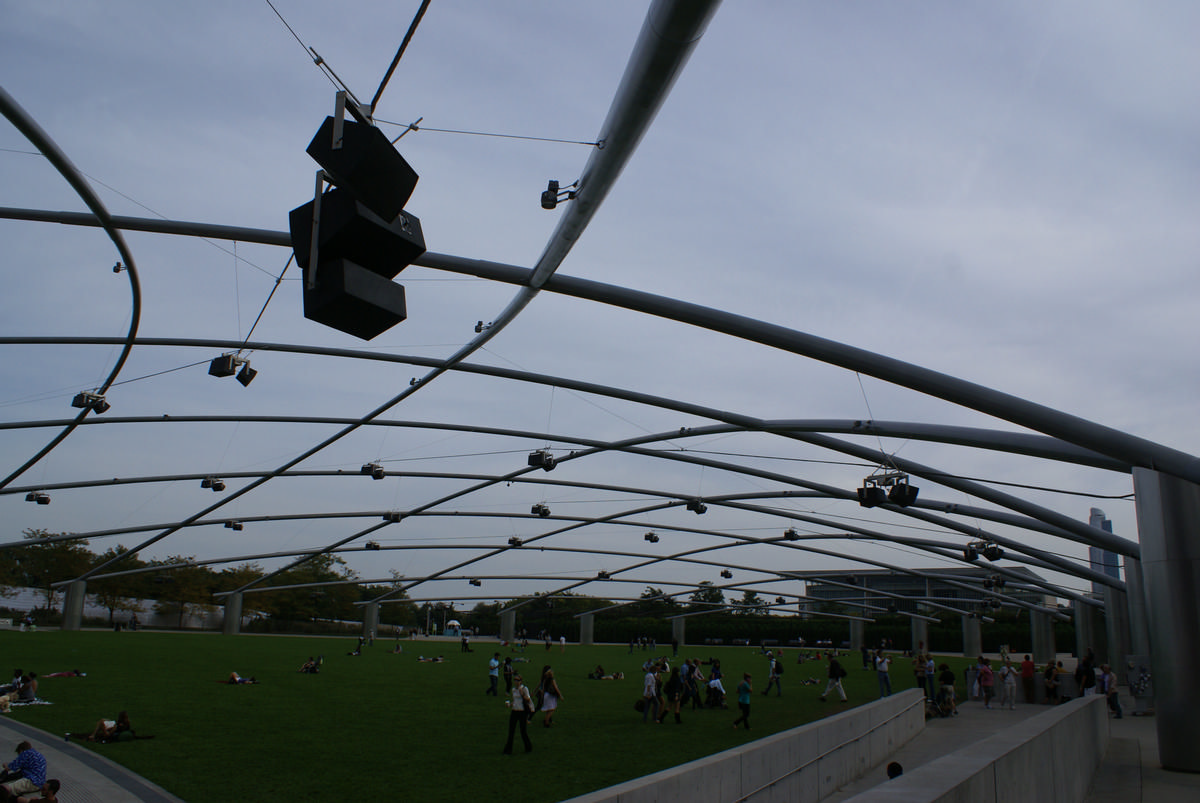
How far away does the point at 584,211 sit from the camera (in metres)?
9.78

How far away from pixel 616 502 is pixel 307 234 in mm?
36519

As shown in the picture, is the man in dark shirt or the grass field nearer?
the man in dark shirt

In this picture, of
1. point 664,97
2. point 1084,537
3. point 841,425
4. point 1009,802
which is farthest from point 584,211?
point 1084,537

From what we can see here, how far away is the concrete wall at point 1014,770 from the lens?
5.80 metres

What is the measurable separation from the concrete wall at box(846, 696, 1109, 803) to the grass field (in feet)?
20.0

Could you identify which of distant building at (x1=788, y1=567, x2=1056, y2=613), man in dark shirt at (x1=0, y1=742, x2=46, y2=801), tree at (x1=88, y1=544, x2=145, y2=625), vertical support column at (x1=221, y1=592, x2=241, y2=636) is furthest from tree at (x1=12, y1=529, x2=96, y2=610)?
man in dark shirt at (x1=0, y1=742, x2=46, y2=801)

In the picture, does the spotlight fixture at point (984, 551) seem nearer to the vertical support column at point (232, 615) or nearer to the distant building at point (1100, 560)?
the distant building at point (1100, 560)

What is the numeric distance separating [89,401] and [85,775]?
10.8 m

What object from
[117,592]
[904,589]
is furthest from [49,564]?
[904,589]

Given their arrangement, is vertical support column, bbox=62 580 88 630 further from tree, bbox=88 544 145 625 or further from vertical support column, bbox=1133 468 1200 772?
vertical support column, bbox=1133 468 1200 772

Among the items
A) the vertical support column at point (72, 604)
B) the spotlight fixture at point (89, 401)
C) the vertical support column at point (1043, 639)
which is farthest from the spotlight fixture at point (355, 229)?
the vertical support column at point (1043, 639)

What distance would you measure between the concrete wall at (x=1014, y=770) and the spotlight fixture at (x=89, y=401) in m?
20.0

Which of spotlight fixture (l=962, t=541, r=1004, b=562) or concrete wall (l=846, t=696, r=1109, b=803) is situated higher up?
spotlight fixture (l=962, t=541, r=1004, b=562)

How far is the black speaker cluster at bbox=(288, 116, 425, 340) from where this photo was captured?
4.34m
